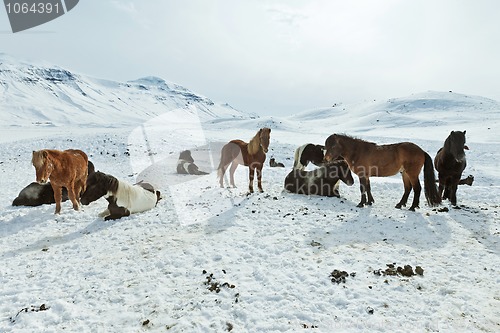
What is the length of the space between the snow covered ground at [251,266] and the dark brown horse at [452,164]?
0.63 m

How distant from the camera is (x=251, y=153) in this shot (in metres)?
12.0

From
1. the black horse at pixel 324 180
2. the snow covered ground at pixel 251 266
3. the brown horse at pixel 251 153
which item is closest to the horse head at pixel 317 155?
the black horse at pixel 324 180

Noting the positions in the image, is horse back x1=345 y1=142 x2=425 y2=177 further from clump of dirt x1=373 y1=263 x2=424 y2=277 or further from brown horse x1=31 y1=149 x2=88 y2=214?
brown horse x1=31 y1=149 x2=88 y2=214

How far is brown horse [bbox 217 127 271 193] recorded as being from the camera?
11.2 metres

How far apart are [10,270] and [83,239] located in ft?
5.89

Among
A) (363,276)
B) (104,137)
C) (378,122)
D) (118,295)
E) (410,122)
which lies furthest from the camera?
(378,122)

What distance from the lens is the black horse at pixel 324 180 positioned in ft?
38.1

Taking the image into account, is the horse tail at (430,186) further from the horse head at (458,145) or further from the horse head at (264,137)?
the horse head at (264,137)

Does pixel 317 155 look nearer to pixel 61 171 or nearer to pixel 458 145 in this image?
pixel 458 145

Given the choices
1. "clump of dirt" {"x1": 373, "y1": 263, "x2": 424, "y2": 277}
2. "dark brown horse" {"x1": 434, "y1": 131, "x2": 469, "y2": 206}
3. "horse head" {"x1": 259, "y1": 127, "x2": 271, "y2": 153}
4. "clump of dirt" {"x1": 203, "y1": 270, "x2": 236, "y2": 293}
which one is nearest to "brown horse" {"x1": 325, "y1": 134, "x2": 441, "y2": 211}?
"dark brown horse" {"x1": 434, "y1": 131, "x2": 469, "y2": 206}

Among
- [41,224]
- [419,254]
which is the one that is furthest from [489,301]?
[41,224]

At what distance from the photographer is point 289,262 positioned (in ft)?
20.4

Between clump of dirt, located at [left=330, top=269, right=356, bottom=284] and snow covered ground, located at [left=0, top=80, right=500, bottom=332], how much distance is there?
0.03 metres

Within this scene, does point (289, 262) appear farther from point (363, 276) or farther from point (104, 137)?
point (104, 137)
